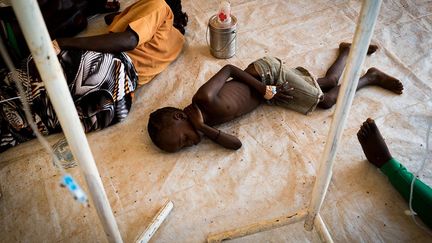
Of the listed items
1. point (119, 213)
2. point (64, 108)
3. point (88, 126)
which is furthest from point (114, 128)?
point (64, 108)

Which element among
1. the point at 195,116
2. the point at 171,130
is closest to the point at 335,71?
the point at 195,116

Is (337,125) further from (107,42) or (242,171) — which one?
(107,42)

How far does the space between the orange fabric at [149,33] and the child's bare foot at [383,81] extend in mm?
906

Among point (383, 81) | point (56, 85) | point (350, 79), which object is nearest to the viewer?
point (56, 85)

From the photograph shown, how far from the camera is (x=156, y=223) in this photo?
124cm

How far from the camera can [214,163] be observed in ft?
4.81

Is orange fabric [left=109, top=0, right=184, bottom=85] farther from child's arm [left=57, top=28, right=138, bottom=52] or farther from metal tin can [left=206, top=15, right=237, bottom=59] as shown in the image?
metal tin can [left=206, top=15, right=237, bottom=59]

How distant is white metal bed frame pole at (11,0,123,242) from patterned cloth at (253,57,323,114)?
936 mm

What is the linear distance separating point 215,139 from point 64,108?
83 centimetres

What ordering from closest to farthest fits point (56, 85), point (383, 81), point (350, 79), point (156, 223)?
1. point (56, 85)
2. point (350, 79)
3. point (156, 223)
4. point (383, 81)

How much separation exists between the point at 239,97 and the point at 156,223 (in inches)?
23.1

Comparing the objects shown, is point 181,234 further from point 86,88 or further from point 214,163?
point 86,88

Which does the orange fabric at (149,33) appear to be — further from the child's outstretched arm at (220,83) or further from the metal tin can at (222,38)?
the child's outstretched arm at (220,83)

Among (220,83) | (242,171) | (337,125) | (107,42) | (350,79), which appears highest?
(350,79)
